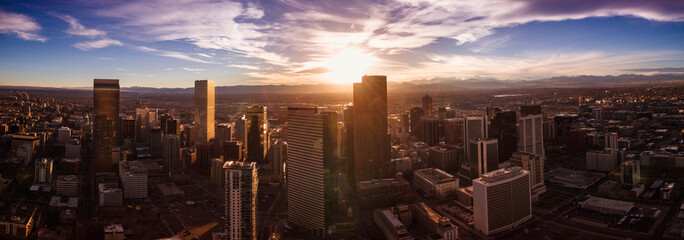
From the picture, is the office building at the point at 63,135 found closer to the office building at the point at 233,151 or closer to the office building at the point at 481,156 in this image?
the office building at the point at 233,151

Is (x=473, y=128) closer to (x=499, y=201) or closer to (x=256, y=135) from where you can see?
(x=499, y=201)

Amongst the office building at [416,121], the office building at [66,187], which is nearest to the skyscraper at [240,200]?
the office building at [66,187]

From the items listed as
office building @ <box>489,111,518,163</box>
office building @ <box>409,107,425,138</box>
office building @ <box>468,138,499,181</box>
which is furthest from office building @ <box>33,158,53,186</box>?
office building @ <box>489,111,518,163</box>

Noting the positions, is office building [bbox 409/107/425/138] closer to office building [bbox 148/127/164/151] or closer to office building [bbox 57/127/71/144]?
office building [bbox 148/127/164/151]

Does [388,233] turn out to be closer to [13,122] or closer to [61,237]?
[61,237]

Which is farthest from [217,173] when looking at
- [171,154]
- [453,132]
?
[453,132]

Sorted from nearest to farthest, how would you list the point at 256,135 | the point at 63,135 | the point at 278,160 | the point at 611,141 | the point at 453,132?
the point at 278,160
the point at 611,141
the point at 256,135
the point at 63,135
the point at 453,132
